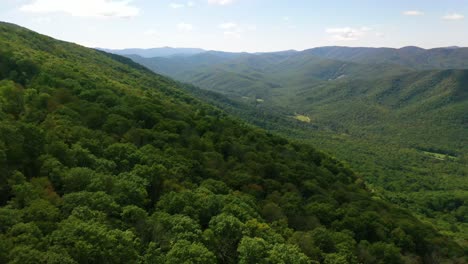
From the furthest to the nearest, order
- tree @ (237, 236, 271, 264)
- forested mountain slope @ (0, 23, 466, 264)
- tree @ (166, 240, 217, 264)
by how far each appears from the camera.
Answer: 1. tree @ (237, 236, 271, 264)
2. forested mountain slope @ (0, 23, 466, 264)
3. tree @ (166, 240, 217, 264)

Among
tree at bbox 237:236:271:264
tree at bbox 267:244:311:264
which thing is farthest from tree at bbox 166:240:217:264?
tree at bbox 267:244:311:264

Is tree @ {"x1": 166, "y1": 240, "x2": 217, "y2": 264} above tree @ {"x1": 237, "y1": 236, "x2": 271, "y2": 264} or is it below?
above

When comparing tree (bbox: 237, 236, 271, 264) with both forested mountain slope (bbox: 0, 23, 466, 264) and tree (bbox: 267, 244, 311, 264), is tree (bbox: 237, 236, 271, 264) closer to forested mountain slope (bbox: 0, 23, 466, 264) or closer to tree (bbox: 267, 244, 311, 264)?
forested mountain slope (bbox: 0, 23, 466, 264)

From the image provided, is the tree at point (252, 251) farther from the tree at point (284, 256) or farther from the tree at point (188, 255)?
the tree at point (188, 255)

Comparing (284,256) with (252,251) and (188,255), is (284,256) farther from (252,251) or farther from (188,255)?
(188,255)

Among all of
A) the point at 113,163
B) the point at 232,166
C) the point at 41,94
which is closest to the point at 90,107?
the point at 41,94

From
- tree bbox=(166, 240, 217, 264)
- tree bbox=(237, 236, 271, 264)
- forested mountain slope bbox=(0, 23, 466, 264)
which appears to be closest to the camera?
tree bbox=(166, 240, 217, 264)

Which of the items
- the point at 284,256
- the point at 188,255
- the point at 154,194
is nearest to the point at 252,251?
the point at 284,256

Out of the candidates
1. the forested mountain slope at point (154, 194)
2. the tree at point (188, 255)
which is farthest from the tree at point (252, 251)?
the tree at point (188, 255)
